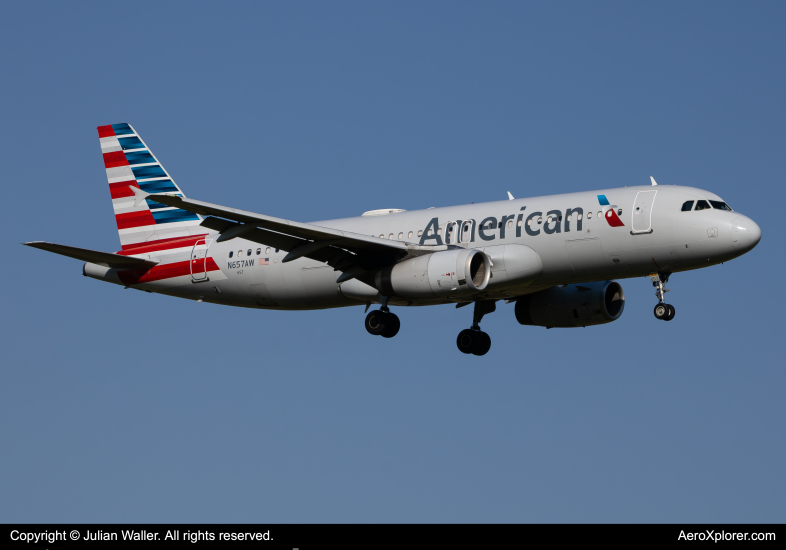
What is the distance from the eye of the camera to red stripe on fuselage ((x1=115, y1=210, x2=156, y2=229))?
157 feet

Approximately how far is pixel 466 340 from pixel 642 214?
10.1 meters

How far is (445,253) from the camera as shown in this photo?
129 feet

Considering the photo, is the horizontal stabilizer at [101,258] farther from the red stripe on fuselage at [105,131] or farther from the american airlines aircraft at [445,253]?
the red stripe on fuselage at [105,131]

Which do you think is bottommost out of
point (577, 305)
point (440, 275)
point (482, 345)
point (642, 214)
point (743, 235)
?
point (482, 345)

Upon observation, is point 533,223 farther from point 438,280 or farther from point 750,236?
point 750,236

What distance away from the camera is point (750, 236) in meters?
37.0

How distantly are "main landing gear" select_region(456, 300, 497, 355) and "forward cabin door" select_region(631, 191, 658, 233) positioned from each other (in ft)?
29.2

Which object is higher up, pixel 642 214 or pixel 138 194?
pixel 138 194

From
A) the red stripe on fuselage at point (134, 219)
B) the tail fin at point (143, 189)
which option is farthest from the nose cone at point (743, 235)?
the red stripe on fuselage at point (134, 219)

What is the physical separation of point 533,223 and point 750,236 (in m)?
7.30

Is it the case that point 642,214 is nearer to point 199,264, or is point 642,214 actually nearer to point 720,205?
point 720,205

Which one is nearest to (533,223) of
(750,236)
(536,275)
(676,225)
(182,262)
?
(536,275)

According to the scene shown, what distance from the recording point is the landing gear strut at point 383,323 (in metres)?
41.9

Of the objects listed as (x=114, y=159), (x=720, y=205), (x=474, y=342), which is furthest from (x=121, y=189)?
(x=720, y=205)
